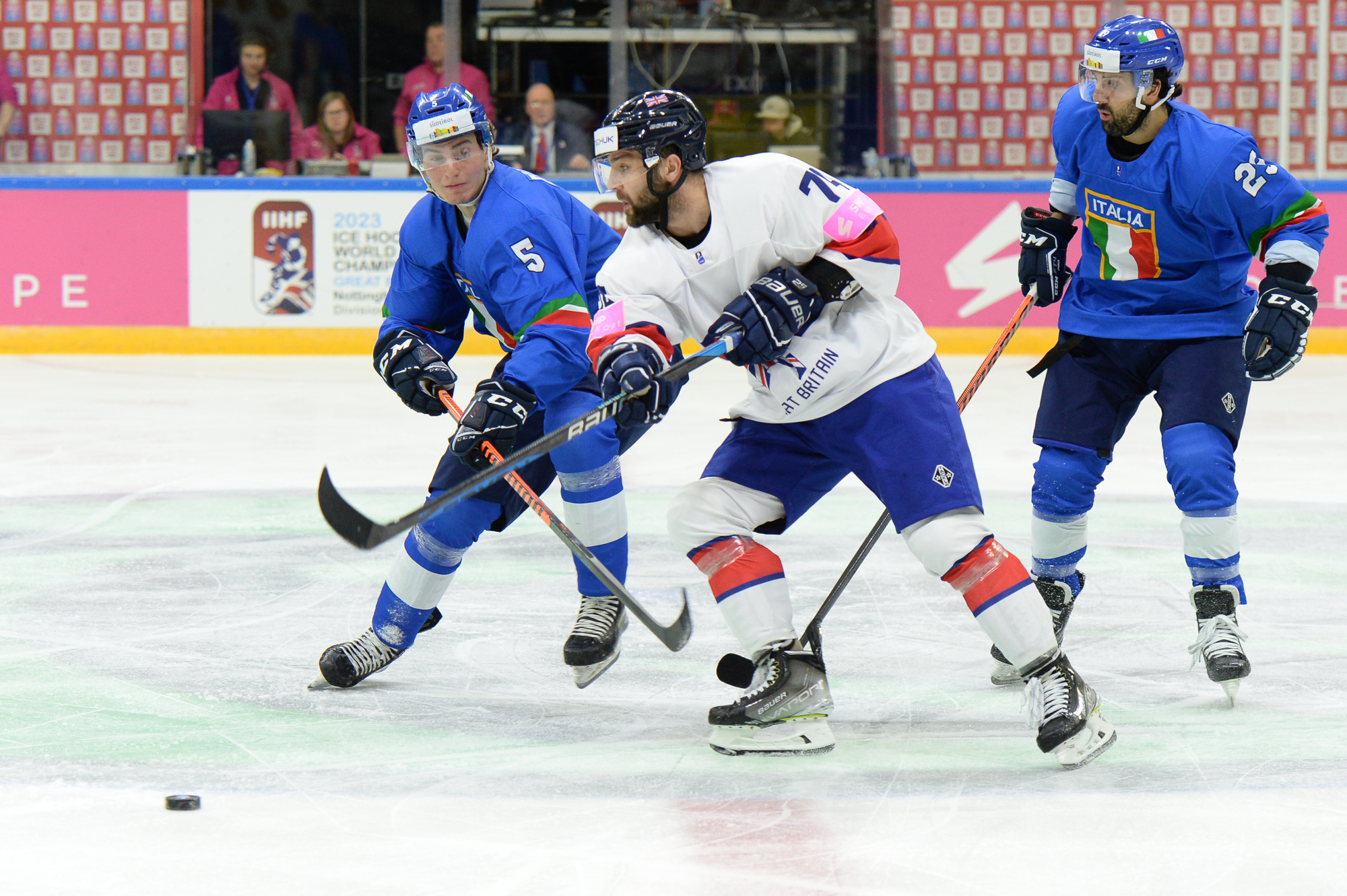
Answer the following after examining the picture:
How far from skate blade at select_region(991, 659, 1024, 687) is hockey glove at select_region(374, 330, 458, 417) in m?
1.19

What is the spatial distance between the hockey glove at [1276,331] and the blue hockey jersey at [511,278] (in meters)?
1.22

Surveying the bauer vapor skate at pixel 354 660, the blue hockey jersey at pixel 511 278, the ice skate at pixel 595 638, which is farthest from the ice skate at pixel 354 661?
the blue hockey jersey at pixel 511 278

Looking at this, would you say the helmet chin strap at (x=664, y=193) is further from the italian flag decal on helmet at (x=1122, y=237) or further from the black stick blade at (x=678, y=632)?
the italian flag decal on helmet at (x=1122, y=237)

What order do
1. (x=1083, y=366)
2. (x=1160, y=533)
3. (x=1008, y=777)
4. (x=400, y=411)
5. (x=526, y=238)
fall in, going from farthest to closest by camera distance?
1. (x=400, y=411)
2. (x=1160, y=533)
3. (x=1083, y=366)
4. (x=526, y=238)
5. (x=1008, y=777)

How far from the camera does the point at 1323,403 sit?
7.11m

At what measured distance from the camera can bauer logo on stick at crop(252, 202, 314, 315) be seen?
8.30 m

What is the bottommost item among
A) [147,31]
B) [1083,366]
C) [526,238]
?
[1083,366]

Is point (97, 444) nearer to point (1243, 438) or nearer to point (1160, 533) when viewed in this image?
point (1160, 533)

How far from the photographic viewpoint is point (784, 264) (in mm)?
2801

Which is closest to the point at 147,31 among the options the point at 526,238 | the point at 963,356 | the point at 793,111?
the point at 793,111

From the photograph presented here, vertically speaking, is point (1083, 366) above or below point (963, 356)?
above

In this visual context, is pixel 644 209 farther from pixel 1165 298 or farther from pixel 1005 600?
pixel 1165 298

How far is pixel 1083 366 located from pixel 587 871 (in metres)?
1.57

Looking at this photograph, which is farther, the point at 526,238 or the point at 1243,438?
the point at 1243,438
